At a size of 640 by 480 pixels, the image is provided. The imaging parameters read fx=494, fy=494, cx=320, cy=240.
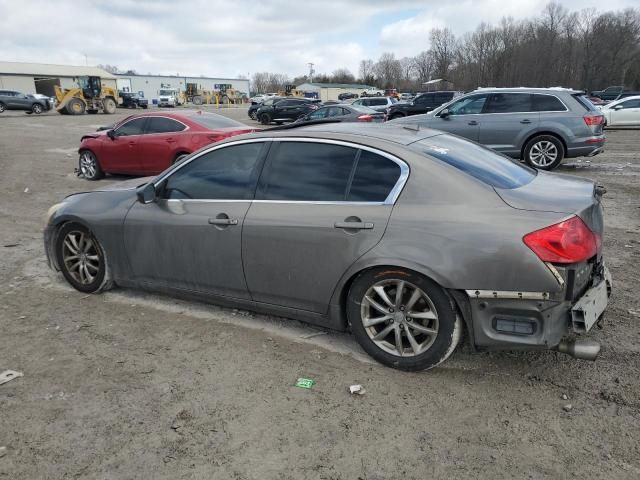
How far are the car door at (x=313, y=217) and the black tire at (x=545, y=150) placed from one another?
8651 mm

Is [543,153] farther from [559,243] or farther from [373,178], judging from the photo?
[559,243]

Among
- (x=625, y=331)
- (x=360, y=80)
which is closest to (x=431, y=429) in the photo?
(x=625, y=331)

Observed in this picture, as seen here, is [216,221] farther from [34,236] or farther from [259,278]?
[34,236]

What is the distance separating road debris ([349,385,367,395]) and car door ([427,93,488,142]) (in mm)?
9026

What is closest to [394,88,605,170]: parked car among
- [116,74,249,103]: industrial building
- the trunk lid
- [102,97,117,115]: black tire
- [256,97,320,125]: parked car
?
the trunk lid

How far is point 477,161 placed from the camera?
3.48m

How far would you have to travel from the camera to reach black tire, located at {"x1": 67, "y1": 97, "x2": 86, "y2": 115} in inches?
1406

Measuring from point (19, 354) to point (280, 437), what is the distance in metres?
2.23

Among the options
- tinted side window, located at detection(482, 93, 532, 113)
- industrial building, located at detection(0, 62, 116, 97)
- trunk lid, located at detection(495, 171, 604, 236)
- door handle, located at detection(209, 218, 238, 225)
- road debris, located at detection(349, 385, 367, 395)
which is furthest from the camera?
industrial building, located at detection(0, 62, 116, 97)

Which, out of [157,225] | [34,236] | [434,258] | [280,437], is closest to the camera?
[280,437]

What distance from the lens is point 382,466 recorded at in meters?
2.47

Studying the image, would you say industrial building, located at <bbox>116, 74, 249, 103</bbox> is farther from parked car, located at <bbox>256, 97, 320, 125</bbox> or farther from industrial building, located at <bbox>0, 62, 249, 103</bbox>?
parked car, located at <bbox>256, 97, 320, 125</bbox>

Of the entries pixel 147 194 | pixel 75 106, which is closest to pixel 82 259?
pixel 147 194

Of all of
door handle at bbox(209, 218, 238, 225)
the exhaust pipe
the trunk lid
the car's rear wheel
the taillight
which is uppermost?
the trunk lid
